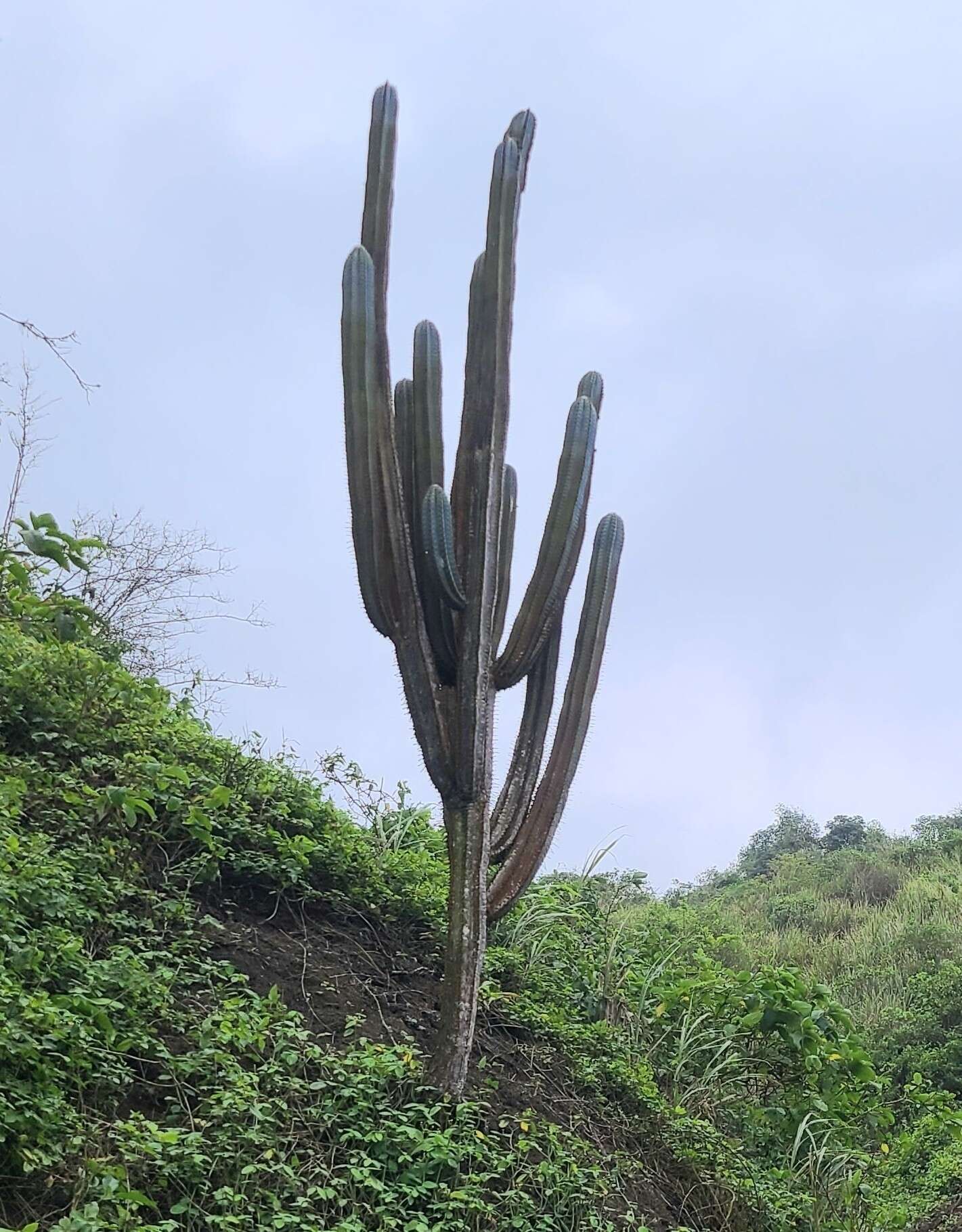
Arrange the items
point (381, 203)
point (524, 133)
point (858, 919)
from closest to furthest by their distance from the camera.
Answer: point (381, 203) → point (524, 133) → point (858, 919)

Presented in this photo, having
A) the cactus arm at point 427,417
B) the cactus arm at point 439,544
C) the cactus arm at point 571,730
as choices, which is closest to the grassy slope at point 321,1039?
the cactus arm at point 571,730

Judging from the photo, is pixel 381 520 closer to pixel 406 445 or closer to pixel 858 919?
pixel 406 445

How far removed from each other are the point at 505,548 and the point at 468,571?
536mm

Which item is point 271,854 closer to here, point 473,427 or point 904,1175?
point 473,427

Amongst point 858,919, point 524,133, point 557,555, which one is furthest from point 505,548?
point 858,919

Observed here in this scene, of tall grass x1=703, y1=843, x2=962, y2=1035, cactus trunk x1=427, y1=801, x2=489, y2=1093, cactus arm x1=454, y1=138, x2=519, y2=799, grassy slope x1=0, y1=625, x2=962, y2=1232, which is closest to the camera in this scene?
grassy slope x1=0, y1=625, x2=962, y2=1232

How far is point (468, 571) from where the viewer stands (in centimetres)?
463

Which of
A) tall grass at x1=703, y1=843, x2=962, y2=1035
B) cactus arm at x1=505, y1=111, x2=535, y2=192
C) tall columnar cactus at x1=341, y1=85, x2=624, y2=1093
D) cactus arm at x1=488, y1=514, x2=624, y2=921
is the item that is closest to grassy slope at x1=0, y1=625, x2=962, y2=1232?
tall columnar cactus at x1=341, y1=85, x2=624, y2=1093

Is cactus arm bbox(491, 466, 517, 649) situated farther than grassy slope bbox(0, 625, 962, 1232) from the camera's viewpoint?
Yes

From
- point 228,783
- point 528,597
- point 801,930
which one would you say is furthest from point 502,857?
point 801,930

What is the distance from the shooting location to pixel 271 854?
5.40 metres

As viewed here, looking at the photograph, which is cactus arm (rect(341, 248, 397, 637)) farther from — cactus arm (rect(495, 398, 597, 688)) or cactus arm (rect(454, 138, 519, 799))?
cactus arm (rect(495, 398, 597, 688))

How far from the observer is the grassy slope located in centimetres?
362

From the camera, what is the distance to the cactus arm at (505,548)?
4.89 metres
